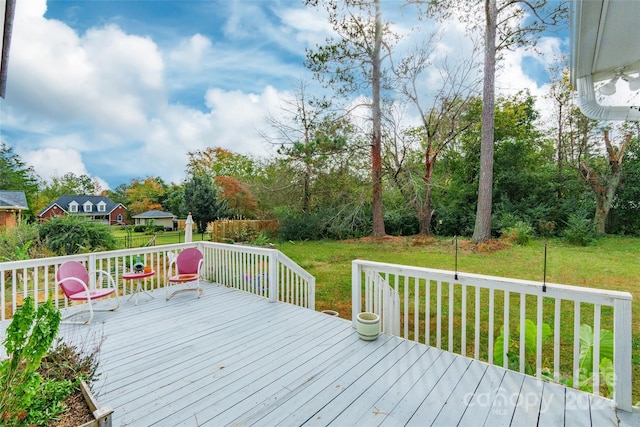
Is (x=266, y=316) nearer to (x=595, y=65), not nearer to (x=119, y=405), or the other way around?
(x=119, y=405)

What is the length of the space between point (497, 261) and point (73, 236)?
10881 millimetres

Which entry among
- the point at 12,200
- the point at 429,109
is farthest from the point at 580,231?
the point at 12,200

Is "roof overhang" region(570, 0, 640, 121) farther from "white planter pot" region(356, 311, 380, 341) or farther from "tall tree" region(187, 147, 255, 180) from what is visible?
"tall tree" region(187, 147, 255, 180)

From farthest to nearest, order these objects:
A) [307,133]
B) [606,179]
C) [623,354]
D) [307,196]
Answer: [307,196]
[307,133]
[606,179]
[623,354]

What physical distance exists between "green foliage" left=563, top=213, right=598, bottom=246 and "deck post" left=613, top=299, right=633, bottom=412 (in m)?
8.95

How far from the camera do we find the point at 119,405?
6.37 feet

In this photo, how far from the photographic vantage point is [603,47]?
2492 millimetres

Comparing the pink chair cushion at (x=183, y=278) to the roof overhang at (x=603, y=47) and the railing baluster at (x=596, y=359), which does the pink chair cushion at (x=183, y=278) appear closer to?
the railing baluster at (x=596, y=359)

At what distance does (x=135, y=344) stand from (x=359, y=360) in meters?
2.22

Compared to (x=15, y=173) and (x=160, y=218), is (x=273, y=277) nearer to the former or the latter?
(x=15, y=173)

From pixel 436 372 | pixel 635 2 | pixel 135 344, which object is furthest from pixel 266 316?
pixel 635 2

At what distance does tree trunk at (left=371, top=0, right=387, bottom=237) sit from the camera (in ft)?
35.9

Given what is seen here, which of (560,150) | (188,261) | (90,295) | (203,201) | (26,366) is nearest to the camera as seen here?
(26,366)

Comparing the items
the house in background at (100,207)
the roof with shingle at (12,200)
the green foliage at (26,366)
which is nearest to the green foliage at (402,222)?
the green foliage at (26,366)
